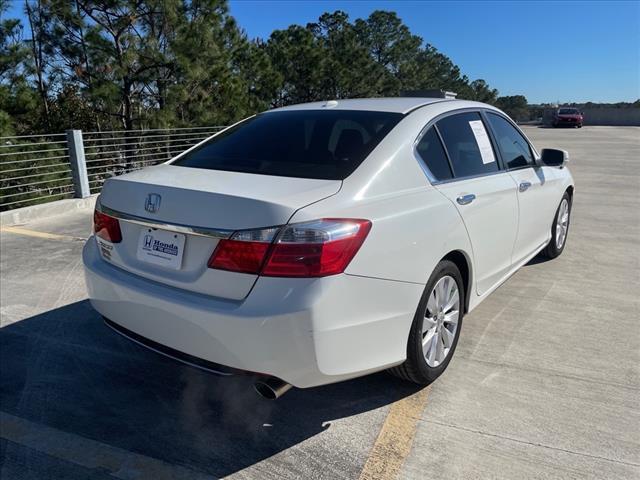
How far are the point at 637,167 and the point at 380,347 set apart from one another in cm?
1408

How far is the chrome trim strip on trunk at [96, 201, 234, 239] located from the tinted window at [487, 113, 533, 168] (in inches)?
97.0

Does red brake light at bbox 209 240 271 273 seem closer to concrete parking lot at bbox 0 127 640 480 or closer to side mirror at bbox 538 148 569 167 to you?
concrete parking lot at bbox 0 127 640 480

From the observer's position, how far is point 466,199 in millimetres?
3119

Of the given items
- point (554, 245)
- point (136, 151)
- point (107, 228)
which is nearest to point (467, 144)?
point (107, 228)

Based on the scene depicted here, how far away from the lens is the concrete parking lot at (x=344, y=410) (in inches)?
95.5

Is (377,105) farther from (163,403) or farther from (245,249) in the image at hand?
(163,403)

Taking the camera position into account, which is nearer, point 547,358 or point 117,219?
point 117,219

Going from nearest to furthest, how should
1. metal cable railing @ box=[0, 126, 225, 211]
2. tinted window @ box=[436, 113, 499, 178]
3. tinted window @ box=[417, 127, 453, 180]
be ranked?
1. tinted window @ box=[417, 127, 453, 180]
2. tinted window @ box=[436, 113, 499, 178]
3. metal cable railing @ box=[0, 126, 225, 211]

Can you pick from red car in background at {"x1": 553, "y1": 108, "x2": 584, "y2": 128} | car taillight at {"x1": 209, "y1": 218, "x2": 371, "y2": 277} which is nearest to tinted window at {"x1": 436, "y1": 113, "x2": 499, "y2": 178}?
car taillight at {"x1": 209, "y1": 218, "x2": 371, "y2": 277}

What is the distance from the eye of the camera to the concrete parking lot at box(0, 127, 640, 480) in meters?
2.43

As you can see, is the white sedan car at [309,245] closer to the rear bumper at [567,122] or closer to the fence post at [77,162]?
the fence post at [77,162]

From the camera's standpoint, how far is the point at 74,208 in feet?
28.0

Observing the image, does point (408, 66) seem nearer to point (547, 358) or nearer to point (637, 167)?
point (637, 167)

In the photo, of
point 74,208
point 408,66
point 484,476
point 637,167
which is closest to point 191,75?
point 74,208
